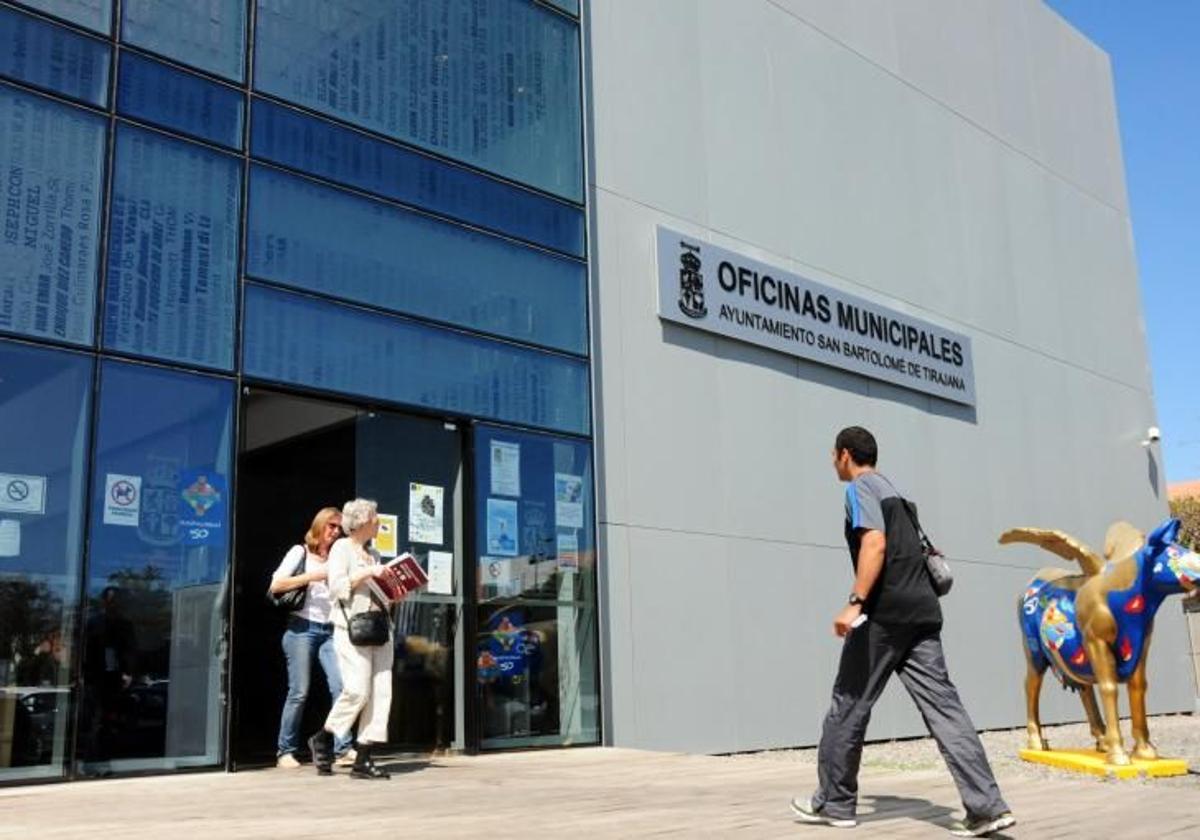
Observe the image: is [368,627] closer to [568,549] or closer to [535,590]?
[535,590]

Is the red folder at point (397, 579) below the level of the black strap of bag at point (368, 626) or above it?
above

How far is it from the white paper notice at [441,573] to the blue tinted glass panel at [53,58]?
4.38 m

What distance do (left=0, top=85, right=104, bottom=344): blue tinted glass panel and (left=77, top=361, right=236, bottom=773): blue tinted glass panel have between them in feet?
1.73

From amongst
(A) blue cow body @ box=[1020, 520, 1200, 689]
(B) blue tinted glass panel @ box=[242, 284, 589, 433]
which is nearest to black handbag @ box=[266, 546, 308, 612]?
(B) blue tinted glass panel @ box=[242, 284, 589, 433]

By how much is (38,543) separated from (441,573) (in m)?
3.39

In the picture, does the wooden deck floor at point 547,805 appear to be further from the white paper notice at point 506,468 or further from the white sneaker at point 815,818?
the white paper notice at point 506,468

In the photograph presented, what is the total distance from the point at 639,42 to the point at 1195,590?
7.82 m

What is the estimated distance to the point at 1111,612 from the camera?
866 centimetres

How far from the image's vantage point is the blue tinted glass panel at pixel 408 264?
935cm

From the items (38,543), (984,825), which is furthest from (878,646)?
(38,543)

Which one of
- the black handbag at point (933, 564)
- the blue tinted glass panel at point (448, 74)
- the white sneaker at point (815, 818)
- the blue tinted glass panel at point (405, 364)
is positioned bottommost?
the white sneaker at point (815, 818)

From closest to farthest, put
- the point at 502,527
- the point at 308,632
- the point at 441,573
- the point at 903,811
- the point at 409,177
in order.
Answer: the point at 903,811 < the point at 308,632 < the point at 441,573 < the point at 409,177 < the point at 502,527

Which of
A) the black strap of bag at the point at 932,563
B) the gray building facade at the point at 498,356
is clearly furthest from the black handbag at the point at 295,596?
the black strap of bag at the point at 932,563

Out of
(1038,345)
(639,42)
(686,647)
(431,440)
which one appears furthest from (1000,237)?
(431,440)
